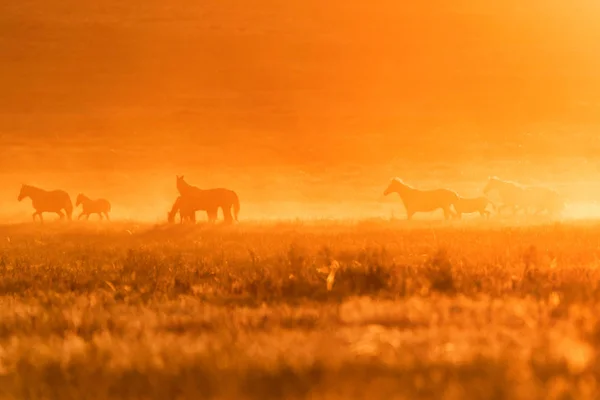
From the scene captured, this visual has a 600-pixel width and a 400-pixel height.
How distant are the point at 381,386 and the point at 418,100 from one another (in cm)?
6542

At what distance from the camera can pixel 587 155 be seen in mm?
63219

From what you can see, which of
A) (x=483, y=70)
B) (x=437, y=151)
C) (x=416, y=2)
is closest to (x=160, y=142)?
(x=437, y=151)

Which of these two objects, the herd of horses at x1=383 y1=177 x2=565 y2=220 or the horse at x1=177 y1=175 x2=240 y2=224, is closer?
the horse at x1=177 y1=175 x2=240 y2=224

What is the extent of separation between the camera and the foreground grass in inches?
229

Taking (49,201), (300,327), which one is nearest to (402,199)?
(49,201)

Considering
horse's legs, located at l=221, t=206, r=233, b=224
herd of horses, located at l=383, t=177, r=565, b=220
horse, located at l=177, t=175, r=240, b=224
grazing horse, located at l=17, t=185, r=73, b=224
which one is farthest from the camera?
grazing horse, located at l=17, t=185, r=73, b=224

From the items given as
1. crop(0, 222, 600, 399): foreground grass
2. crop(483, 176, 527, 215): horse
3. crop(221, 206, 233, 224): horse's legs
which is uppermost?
crop(483, 176, 527, 215): horse

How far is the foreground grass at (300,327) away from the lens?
5812 mm

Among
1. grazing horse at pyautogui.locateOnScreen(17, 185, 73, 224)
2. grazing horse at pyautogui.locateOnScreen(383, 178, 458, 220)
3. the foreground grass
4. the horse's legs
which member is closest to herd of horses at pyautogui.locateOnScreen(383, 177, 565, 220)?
grazing horse at pyautogui.locateOnScreen(383, 178, 458, 220)

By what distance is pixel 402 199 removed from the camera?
30.7m

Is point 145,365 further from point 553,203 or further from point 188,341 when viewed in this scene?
point 553,203

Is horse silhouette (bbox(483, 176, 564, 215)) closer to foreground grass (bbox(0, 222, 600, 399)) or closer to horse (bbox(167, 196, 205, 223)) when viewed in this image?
horse (bbox(167, 196, 205, 223))

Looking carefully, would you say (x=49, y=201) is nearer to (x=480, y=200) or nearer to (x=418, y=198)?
(x=418, y=198)

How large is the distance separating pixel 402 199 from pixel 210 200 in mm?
5359
